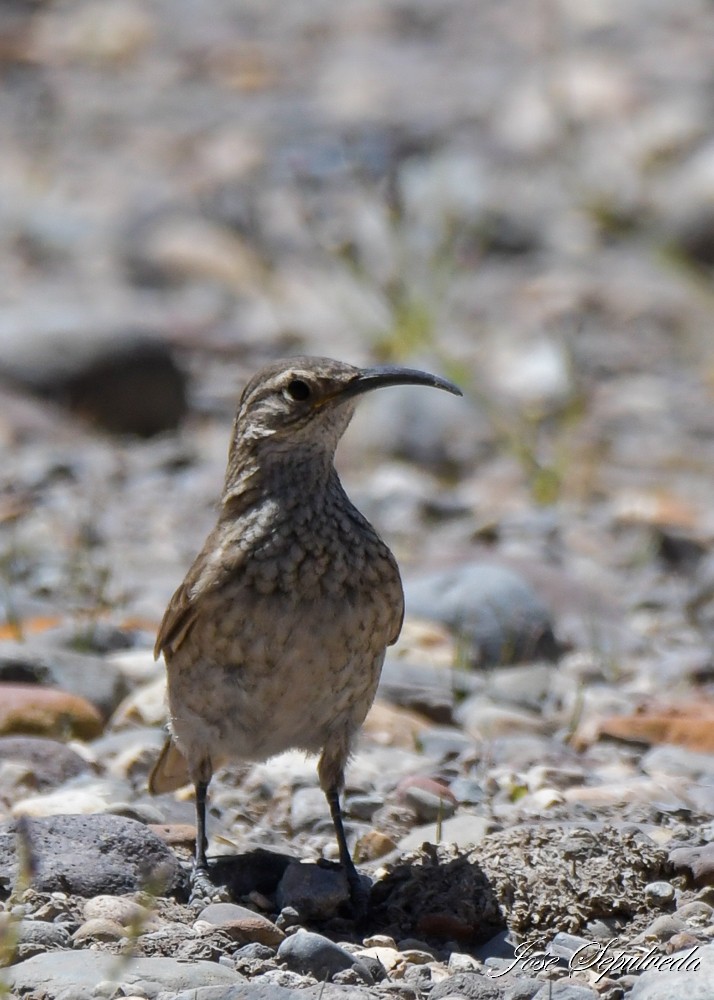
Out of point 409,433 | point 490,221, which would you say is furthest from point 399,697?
point 490,221

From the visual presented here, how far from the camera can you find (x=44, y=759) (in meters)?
5.40

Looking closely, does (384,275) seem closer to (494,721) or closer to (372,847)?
(494,721)

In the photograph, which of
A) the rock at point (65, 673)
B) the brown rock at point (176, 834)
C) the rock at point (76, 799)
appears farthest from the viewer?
the rock at point (65, 673)

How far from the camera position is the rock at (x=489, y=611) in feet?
22.5

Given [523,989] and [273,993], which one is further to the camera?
[523,989]

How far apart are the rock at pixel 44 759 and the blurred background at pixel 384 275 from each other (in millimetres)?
1344

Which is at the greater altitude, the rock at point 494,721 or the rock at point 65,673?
the rock at point 65,673

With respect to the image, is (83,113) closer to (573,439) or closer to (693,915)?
(573,439)

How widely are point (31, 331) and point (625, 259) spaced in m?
4.93

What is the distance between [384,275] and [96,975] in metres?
8.68

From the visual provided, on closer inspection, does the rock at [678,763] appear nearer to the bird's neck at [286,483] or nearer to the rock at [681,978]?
the bird's neck at [286,483]

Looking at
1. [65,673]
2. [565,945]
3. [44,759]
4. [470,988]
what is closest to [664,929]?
[565,945]

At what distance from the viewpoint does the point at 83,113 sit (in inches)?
619

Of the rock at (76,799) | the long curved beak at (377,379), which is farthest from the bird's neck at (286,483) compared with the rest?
the rock at (76,799)
